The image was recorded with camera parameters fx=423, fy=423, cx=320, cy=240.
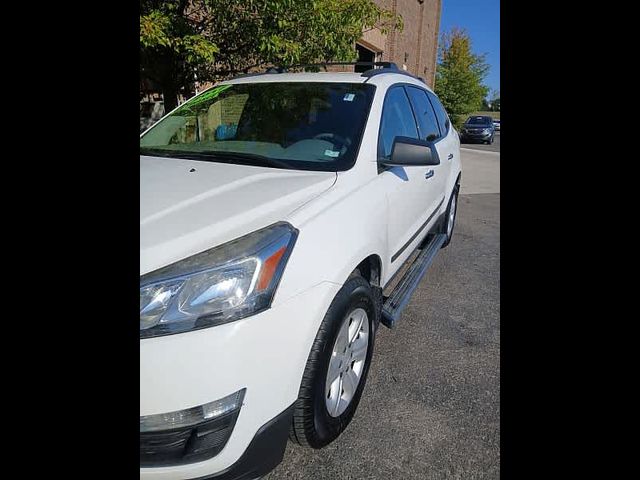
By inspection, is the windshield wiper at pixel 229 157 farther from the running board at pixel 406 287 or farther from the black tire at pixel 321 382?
the running board at pixel 406 287

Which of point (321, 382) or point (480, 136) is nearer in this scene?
point (321, 382)

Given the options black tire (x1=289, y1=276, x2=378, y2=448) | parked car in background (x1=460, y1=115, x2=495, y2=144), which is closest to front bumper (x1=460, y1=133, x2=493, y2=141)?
parked car in background (x1=460, y1=115, x2=495, y2=144)

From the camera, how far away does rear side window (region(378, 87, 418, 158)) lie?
2554 millimetres

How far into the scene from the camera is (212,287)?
4.42 feet

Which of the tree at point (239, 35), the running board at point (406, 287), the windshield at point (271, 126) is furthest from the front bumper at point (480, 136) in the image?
the windshield at point (271, 126)

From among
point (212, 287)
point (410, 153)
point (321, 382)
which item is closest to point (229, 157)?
point (410, 153)

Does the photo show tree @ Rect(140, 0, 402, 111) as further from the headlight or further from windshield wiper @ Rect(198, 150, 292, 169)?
the headlight

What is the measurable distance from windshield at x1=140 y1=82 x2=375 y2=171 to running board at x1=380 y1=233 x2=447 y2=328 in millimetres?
885

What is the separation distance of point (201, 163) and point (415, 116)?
6.08 feet

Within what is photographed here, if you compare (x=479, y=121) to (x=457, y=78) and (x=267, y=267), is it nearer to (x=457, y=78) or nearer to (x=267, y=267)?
(x=457, y=78)

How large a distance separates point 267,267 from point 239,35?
13.8 feet

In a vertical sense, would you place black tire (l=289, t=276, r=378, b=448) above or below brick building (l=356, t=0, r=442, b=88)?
below

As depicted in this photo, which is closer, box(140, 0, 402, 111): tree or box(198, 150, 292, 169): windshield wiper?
box(198, 150, 292, 169): windshield wiper

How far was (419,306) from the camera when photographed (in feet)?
11.1
